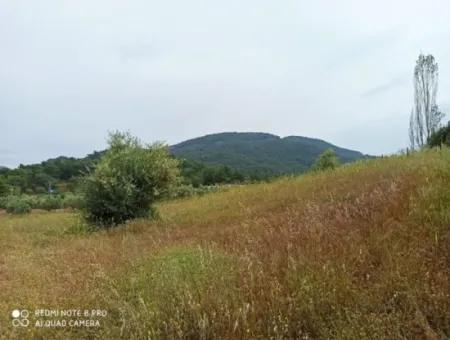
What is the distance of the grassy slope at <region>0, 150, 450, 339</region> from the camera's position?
304cm

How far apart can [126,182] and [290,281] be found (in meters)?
9.14

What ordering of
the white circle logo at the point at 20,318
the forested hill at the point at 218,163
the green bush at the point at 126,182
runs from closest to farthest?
1. the white circle logo at the point at 20,318
2. the green bush at the point at 126,182
3. the forested hill at the point at 218,163

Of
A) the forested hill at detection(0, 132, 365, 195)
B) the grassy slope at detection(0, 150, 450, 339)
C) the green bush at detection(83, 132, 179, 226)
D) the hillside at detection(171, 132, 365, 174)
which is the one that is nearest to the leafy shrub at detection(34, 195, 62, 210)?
the forested hill at detection(0, 132, 365, 195)

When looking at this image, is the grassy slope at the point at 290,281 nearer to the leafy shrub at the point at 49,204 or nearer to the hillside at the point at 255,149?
the leafy shrub at the point at 49,204

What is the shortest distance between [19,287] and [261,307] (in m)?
3.19

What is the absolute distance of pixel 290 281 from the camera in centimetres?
347

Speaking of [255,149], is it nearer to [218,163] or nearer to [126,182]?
[218,163]

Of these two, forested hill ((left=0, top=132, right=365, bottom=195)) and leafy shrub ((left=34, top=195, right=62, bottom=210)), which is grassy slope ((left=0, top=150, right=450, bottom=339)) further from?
leafy shrub ((left=34, top=195, right=62, bottom=210))

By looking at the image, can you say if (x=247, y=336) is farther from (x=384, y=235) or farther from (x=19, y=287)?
(x=19, y=287)

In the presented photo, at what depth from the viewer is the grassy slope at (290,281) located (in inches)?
120

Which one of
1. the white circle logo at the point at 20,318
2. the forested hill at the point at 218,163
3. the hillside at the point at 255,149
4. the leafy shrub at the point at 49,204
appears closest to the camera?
the white circle logo at the point at 20,318

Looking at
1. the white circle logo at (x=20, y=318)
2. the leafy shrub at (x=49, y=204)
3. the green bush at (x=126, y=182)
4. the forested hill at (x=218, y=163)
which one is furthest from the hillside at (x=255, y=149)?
the white circle logo at (x=20, y=318)

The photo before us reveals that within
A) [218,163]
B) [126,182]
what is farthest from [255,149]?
[126,182]

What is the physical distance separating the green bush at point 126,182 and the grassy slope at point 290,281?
5735mm
